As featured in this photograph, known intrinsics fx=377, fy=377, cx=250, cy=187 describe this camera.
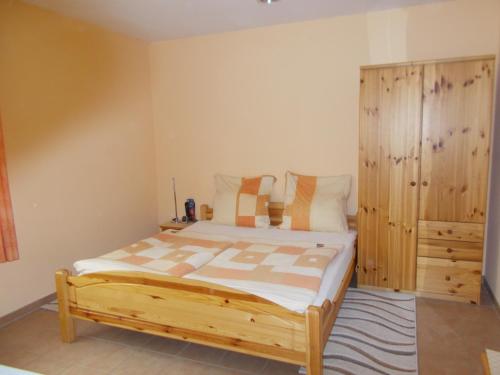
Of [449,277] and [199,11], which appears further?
[199,11]

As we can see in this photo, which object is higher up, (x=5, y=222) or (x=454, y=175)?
(x=454, y=175)

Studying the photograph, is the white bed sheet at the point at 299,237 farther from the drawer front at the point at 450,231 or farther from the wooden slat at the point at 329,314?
the drawer front at the point at 450,231

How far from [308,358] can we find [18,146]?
2581 millimetres

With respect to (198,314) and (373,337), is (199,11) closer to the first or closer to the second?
(198,314)

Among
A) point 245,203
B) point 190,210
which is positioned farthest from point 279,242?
point 190,210

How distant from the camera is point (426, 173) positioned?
116 inches

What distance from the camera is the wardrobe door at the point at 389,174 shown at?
9.68 ft

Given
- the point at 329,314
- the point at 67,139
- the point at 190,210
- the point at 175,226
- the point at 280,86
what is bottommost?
the point at 329,314

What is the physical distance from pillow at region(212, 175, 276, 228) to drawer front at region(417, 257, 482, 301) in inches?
55.0

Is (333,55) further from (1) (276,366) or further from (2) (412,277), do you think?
(1) (276,366)

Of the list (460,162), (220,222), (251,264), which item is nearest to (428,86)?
(460,162)

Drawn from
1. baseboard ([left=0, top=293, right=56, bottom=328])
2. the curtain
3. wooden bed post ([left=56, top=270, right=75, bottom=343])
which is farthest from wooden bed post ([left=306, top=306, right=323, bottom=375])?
baseboard ([left=0, top=293, right=56, bottom=328])

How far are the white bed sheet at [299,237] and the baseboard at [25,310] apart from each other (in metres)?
1.22

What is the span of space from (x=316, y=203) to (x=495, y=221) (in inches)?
56.4
